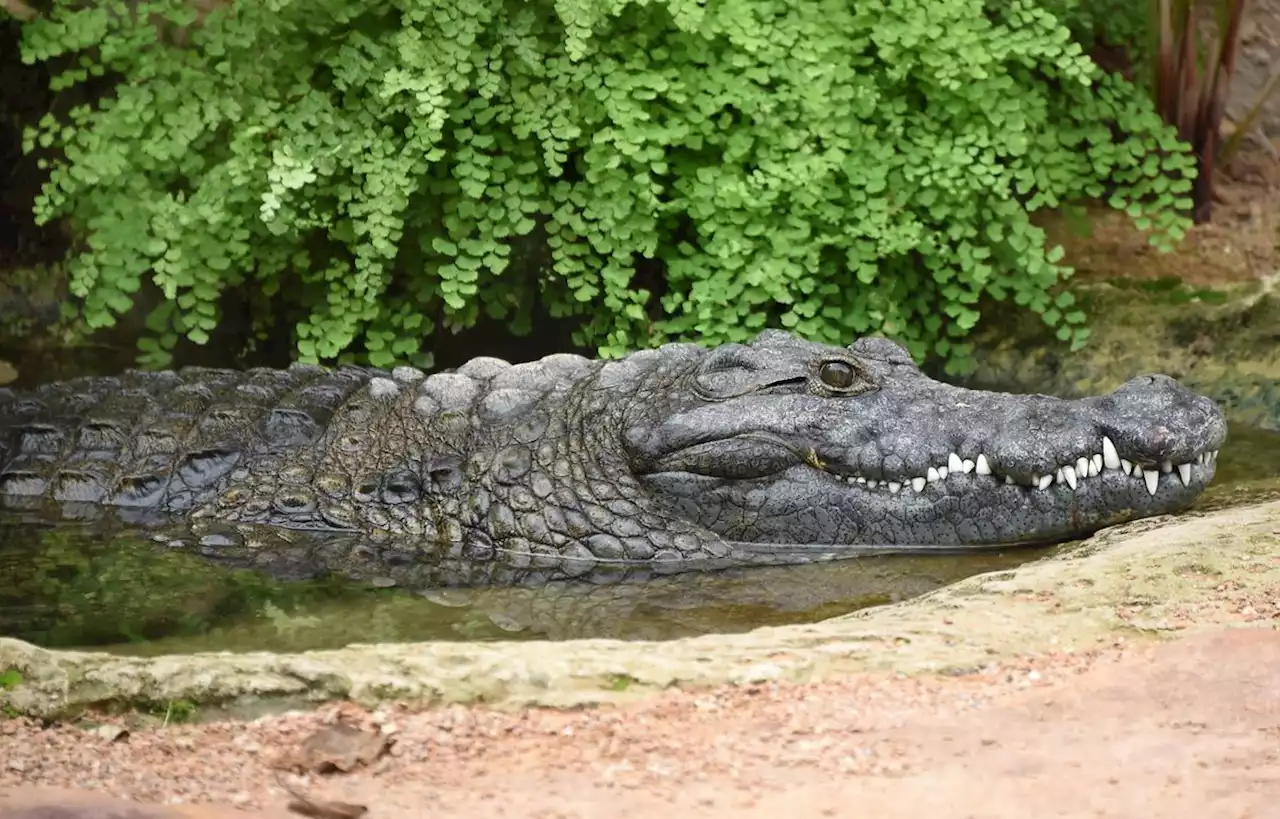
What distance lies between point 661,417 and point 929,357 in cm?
223

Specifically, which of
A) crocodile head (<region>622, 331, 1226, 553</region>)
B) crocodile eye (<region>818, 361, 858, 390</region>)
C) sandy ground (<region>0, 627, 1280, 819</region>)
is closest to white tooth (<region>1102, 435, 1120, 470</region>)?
crocodile head (<region>622, 331, 1226, 553</region>)

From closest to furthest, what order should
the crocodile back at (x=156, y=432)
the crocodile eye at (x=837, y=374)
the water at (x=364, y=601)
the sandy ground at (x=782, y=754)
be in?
1. the sandy ground at (x=782, y=754)
2. the water at (x=364, y=601)
3. the crocodile eye at (x=837, y=374)
4. the crocodile back at (x=156, y=432)

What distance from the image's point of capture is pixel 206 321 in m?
6.43

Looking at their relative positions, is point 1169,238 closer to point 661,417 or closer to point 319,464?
point 661,417

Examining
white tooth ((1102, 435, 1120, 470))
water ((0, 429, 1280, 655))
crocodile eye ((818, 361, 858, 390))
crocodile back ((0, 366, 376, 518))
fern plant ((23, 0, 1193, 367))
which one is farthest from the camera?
fern plant ((23, 0, 1193, 367))

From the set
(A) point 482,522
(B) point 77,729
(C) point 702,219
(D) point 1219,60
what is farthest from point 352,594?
(D) point 1219,60

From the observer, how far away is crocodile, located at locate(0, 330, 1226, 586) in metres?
4.95

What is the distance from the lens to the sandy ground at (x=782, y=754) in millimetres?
2490

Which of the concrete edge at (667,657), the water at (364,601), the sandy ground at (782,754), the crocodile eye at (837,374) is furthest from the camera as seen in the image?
the crocodile eye at (837,374)

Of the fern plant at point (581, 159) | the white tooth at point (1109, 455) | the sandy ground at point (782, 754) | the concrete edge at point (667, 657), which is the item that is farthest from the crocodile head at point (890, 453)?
the sandy ground at point (782, 754)

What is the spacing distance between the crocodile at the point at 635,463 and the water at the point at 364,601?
0.22 m

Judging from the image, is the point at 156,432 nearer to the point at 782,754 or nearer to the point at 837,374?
the point at 837,374

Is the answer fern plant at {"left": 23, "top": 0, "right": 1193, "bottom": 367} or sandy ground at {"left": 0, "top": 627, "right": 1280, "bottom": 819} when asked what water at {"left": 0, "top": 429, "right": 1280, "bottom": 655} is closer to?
sandy ground at {"left": 0, "top": 627, "right": 1280, "bottom": 819}

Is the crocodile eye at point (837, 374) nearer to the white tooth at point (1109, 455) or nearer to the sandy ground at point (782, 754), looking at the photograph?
the white tooth at point (1109, 455)
